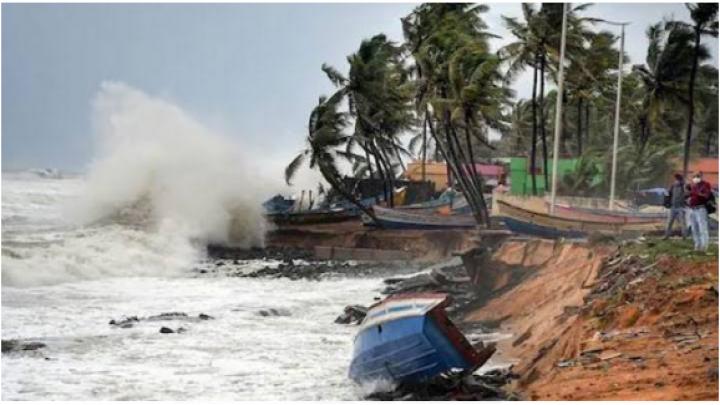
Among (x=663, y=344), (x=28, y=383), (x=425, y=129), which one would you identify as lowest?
(x=28, y=383)

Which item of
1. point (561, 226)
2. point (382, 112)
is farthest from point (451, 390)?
point (382, 112)

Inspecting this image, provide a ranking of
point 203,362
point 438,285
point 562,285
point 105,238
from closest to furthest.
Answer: point 203,362 → point 562,285 → point 438,285 → point 105,238

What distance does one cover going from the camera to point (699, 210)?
770 cm

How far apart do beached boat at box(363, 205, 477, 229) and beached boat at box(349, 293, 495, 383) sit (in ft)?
19.9

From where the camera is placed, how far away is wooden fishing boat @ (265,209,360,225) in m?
13.7

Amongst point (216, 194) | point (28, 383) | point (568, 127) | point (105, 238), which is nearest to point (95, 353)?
point (28, 383)

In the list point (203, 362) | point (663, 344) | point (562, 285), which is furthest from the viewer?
point (562, 285)

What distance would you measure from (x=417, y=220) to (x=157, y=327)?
540 cm

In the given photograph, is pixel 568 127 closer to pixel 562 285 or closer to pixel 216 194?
pixel 216 194

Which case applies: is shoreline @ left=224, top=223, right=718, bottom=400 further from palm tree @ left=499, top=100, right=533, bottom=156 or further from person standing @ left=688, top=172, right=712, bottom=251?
palm tree @ left=499, top=100, right=533, bottom=156

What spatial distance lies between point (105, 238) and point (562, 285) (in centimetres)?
695

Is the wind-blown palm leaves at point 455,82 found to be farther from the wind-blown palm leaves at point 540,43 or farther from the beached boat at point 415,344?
the beached boat at point 415,344

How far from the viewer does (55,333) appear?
7891mm

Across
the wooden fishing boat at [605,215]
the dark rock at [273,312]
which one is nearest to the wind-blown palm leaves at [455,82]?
the wooden fishing boat at [605,215]
